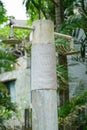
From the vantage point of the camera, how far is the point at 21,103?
19594 mm

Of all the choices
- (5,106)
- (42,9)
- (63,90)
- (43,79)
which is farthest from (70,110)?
(43,79)

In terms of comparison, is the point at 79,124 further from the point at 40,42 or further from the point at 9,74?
the point at 9,74

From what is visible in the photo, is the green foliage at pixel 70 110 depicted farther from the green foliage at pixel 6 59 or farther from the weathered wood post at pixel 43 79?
the weathered wood post at pixel 43 79

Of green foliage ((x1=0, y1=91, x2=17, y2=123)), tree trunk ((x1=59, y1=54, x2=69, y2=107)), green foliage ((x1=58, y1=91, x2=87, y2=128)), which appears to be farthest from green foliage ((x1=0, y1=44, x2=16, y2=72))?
green foliage ((x1=58, y1=91, x2=87, y2=128))

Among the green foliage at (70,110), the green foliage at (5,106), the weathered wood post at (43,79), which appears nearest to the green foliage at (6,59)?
the green foliage at (5,106)

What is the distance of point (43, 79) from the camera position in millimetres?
6379

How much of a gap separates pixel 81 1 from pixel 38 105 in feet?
24.4

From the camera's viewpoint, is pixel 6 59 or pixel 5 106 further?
pixel 5 106

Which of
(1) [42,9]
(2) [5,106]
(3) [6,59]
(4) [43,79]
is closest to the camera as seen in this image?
(4) [43,79]

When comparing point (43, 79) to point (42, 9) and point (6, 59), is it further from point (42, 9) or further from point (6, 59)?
point (42, 9)

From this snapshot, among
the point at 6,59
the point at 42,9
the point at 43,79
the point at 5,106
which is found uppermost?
the point at 42,9

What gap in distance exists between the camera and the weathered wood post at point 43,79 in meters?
6.29

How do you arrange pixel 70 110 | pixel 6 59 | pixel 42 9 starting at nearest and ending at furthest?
pixel 70 110 → pixel 6 59 → pixel 42 9

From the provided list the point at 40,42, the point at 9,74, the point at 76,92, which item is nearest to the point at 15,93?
the point at 9,74
